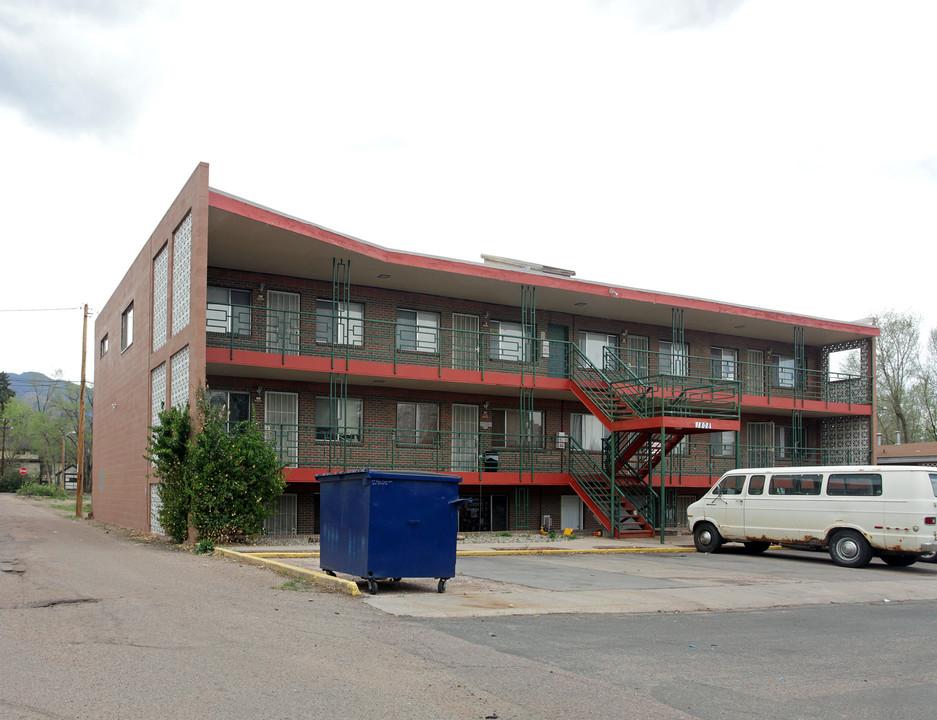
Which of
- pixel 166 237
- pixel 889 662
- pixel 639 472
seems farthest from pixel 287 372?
pixel 889 662

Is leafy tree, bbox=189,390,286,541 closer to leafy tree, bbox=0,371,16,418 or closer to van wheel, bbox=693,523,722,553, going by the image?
van wheel, bbox=693,523,722,553

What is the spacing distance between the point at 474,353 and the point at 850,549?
11623mm

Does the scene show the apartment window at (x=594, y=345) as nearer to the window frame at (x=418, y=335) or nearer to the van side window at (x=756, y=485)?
the window frame at (x=418, y=335)

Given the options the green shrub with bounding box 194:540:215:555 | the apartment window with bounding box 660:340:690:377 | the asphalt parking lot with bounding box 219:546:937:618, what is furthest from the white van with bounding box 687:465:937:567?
the green shrub with bounding box 194:540:215:555

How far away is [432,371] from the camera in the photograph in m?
22.2

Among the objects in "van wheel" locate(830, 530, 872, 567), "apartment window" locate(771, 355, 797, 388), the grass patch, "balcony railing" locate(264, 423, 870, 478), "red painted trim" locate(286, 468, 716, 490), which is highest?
"apartment window" locate(771, 355, 797, 388)

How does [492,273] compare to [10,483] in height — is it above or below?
above

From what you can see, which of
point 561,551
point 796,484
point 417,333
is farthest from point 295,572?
point 417,333

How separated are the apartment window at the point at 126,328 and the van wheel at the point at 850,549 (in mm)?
20132

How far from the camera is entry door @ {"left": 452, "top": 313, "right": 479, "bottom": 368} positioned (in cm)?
2467

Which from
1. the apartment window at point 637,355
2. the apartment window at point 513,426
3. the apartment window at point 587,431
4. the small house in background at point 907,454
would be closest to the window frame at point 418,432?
the apartment window at point 513,426

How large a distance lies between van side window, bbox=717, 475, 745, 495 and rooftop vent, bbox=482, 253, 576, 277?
30.0ft

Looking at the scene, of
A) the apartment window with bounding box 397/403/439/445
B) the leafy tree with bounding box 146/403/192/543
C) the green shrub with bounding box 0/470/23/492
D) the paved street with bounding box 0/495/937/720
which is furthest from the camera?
the green shrub with bounding box 0/470/23/492

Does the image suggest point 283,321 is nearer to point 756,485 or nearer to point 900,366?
point 756,485
